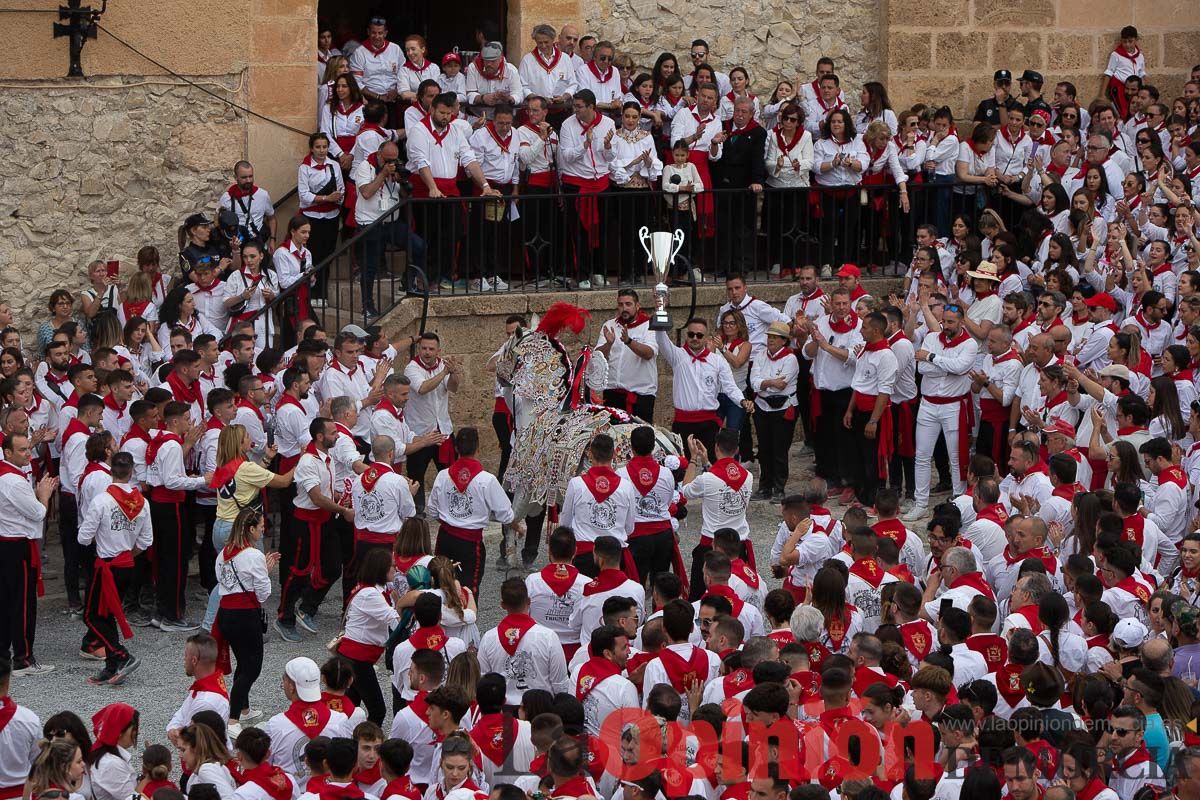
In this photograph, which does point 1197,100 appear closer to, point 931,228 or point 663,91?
point 931,228

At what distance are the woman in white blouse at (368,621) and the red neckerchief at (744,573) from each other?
1.91 m

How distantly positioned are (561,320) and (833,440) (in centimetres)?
318

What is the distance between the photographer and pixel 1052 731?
791cm

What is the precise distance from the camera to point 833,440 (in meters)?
15.2

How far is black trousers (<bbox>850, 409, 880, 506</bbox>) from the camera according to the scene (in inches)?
580

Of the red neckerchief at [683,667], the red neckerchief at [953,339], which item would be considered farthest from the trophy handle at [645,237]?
the red neckerchief at [683,667]

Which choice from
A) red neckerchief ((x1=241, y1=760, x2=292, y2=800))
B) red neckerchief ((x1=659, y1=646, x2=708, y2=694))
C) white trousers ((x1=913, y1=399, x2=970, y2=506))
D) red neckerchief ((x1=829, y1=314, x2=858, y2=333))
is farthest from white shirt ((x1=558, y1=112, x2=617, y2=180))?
red neckerchief ((x1=241, y1=760, x2=292, y2=800))

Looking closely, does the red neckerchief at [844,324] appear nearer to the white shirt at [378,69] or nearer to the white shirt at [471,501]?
the white shirt at [471,501]

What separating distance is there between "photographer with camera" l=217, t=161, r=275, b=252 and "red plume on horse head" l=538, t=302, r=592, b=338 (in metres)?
3.43

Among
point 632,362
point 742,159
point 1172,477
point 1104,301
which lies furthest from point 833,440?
point 1172,477

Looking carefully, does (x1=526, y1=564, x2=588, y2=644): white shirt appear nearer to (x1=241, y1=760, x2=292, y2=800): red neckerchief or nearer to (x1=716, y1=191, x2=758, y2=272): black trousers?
(x1=241, y1=760, x2=292, y2=800): red neckerchief

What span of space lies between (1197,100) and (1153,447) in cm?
715

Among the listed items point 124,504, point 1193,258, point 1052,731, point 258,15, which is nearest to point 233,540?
point 124,504

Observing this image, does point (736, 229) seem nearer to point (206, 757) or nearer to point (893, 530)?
point (893, 530)
